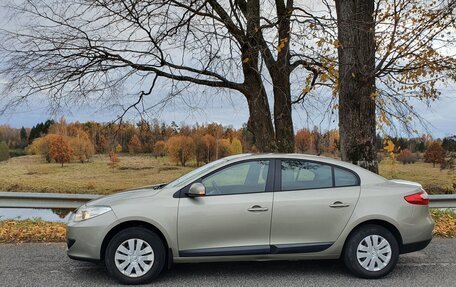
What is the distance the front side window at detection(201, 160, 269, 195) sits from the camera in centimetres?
530

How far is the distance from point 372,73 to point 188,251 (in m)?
5.76

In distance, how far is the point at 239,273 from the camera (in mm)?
5535

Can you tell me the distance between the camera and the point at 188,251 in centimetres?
514

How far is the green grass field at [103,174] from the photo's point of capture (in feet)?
42.3

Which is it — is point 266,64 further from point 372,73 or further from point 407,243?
point 407,243

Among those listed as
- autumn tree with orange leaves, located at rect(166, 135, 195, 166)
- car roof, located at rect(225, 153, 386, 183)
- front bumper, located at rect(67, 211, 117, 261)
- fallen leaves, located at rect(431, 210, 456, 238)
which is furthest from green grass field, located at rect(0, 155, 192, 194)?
front bumper, located at rect(67, 211, 117, 261)

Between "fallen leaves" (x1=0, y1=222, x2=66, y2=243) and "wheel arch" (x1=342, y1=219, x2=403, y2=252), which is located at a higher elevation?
"wheel arch" (x1=342, y1=219, x2=403, y2=252)

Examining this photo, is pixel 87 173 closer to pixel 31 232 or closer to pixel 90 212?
pixel 31 232

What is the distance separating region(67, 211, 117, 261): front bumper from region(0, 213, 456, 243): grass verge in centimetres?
244

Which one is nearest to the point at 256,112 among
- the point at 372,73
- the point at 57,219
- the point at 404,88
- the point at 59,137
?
the point at 372,73

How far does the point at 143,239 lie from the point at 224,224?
0.92 m

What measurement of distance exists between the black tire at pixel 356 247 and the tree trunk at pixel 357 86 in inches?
162

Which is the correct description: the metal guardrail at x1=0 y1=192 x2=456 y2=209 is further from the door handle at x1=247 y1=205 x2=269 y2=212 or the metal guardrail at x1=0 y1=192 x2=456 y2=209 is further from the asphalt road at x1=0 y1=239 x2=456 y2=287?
the door handle at x1=247 y1=205 x2=269 y2=212

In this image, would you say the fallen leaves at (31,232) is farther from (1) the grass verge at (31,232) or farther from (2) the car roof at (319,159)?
(2) the car roof at (319,159)
